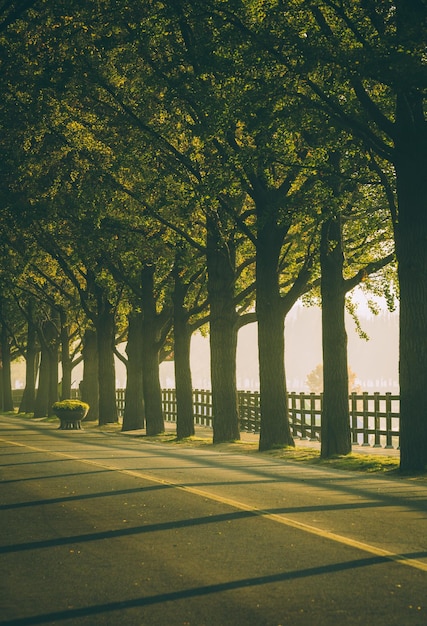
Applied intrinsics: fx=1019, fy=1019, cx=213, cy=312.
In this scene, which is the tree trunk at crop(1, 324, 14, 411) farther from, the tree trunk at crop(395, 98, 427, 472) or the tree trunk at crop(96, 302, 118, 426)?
the tree trunk at crop(395, 98, 427, 472)

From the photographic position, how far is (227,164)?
21.5 meters

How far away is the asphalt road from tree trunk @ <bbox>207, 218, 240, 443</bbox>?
1107 cm

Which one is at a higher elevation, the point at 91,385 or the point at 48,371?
the point at 48,371

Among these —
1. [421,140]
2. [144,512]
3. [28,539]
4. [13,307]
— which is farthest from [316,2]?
[13,307]

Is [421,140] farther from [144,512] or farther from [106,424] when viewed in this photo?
[106,424]

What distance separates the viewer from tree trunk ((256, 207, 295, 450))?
83.6ft

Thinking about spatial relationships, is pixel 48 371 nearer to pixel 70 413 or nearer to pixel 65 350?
pixel 65 350

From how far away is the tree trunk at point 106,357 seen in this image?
137 ft

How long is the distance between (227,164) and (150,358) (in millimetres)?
16414

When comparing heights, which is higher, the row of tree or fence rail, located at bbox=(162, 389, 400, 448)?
the row of tree

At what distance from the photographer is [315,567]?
8.61 m

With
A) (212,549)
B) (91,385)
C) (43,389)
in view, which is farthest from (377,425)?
(43,389)

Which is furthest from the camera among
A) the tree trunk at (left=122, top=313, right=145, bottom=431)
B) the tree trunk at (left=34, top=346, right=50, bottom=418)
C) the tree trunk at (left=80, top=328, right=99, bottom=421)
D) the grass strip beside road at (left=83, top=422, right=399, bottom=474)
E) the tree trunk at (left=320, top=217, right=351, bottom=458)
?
the tree trunk at (left=34, top=346, right=50, bottom=418)

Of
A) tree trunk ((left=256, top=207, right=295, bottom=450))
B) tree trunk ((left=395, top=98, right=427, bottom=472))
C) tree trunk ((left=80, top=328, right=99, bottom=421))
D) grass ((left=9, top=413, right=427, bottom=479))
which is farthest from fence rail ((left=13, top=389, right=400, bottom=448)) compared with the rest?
tree trunk ((left=395, top=98, right=427, bottom=472))
